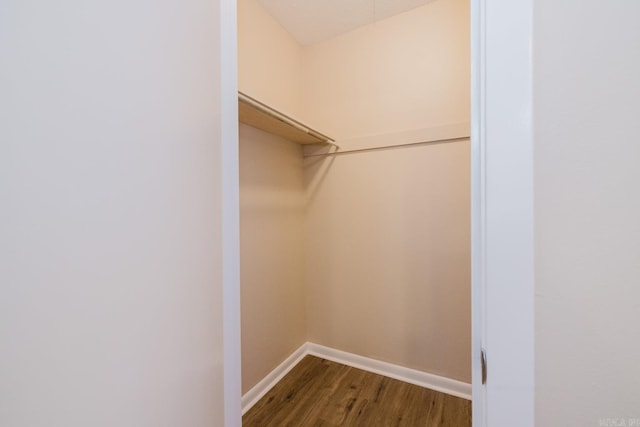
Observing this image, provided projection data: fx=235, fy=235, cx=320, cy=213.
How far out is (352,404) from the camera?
1466mm

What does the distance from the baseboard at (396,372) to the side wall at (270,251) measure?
0.23 m

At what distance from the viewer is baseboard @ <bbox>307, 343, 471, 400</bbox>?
1540 mm

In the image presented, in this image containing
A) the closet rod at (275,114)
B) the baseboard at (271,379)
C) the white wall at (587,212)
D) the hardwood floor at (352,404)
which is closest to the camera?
the white wall at (587,212)

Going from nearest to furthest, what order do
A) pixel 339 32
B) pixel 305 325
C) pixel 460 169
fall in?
pixel 460 169 → pixel 339 32 → pixel 305 325

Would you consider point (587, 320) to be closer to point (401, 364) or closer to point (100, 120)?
point (100, 120)

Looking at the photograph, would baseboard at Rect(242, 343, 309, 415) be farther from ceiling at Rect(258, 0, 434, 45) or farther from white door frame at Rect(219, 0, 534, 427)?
ceiling at Rect(258, 0, 434, 45)

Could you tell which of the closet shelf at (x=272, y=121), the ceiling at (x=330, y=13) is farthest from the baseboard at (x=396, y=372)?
the ceiling at (x=330, y=13)

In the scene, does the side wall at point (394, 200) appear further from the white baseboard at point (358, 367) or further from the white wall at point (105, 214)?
the white wall at point (105, 214)

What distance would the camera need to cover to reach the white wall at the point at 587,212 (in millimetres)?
339

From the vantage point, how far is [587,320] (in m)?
0.36

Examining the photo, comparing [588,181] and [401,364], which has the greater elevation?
[588,181]

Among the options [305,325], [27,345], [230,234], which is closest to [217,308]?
[230,234]

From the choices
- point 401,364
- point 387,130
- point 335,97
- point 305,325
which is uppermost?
point 335,97

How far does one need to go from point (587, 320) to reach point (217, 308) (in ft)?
2.80
